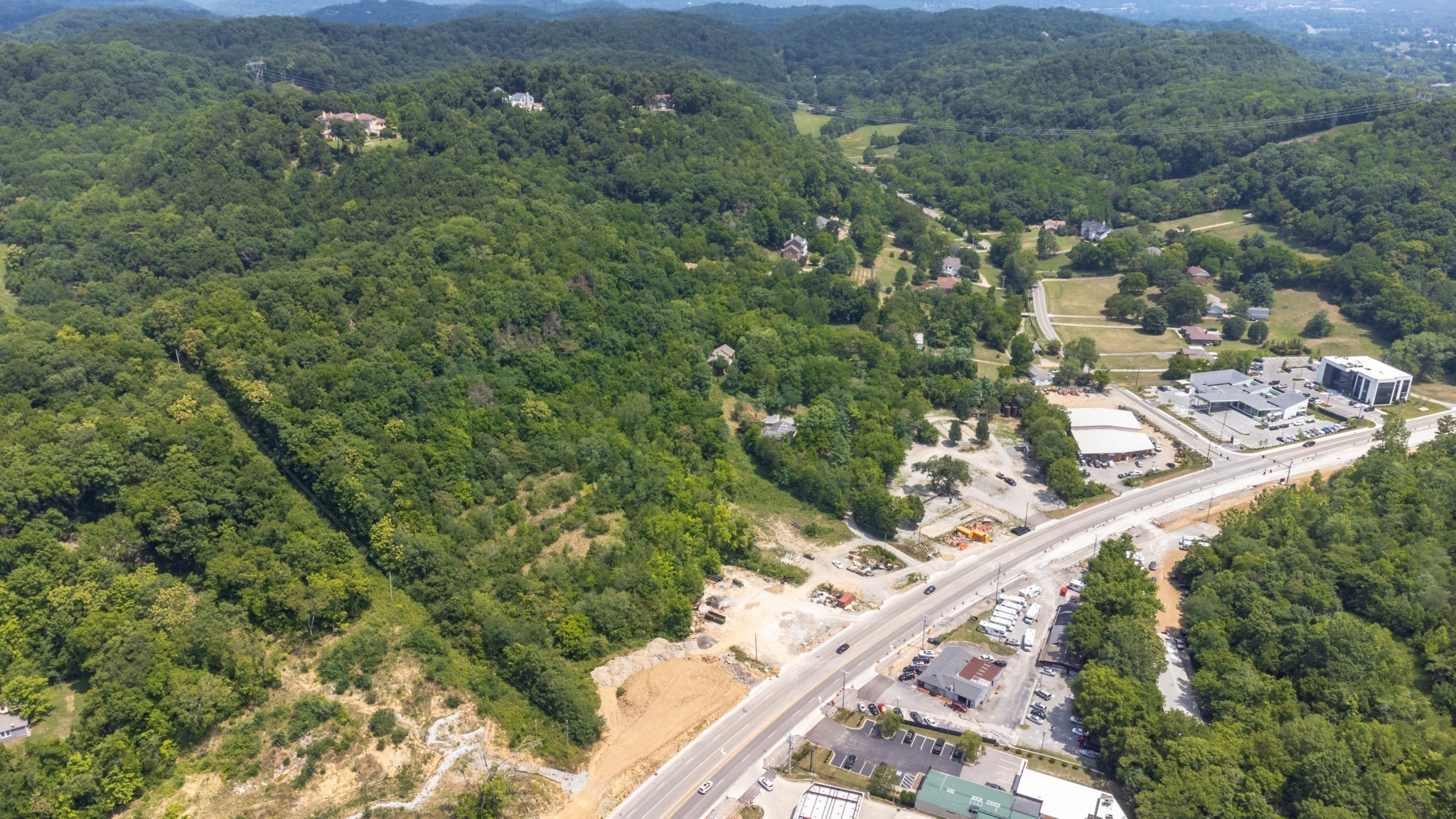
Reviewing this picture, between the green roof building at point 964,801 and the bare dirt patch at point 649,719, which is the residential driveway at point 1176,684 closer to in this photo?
the green roof building at point 964,801

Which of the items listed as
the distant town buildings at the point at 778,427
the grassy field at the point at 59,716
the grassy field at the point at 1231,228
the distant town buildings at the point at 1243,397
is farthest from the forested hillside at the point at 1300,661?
the grassy field at the point at 1231,228

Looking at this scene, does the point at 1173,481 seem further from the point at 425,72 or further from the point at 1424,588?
the point at 425,72

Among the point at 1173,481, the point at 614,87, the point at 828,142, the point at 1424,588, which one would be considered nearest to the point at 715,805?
the point at 1424,588

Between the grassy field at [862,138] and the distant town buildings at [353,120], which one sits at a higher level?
the distant town buildings at [353,120]

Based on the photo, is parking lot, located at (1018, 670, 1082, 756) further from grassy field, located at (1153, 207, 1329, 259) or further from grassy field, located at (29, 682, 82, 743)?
grassy field, located at (1153, 207, 1329, 259)

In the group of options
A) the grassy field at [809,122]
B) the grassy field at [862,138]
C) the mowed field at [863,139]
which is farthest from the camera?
the grassy field at [809,122]

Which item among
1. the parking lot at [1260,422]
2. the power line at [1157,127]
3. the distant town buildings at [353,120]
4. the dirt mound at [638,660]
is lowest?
the parking lot at [1260,422]

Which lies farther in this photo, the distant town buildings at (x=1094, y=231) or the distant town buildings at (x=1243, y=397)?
the distant town buildings at (x=1094, y=231)

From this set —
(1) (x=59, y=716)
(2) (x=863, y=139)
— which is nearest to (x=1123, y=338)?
(2) (x=863, y=139)
